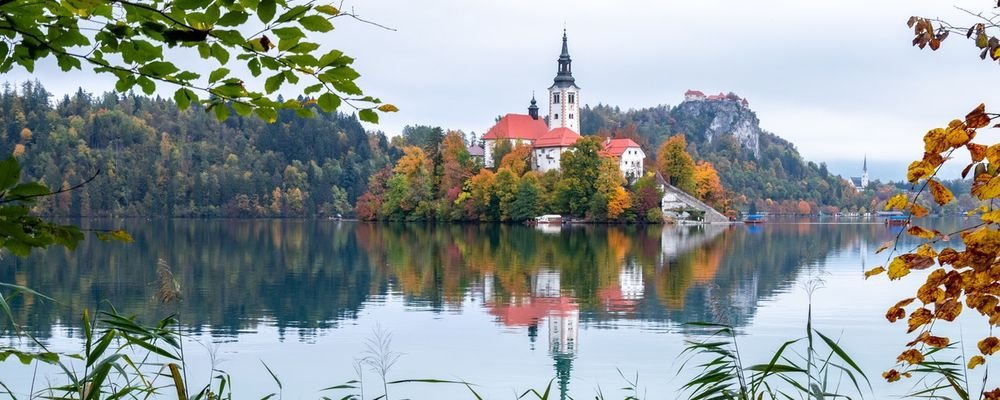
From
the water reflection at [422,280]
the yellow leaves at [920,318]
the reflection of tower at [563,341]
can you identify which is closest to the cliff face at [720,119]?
the water reflection at [422,280]

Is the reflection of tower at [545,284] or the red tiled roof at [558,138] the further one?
the red tiled roof at [558,138]

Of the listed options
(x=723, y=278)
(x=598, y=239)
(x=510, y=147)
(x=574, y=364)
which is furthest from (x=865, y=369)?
(x=510, y=147)

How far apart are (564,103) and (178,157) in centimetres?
4126

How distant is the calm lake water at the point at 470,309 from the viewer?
12.4 metres

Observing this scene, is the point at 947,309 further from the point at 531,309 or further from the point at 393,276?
the point at 393,276

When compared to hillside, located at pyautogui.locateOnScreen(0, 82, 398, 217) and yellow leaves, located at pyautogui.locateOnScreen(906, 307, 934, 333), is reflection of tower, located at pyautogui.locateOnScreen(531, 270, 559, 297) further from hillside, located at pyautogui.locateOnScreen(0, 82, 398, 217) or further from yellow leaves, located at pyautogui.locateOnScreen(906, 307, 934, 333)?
hillside, located at pyautogui.locateOnScreen(0, 82, 398, 217)

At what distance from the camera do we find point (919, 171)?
2.16 m

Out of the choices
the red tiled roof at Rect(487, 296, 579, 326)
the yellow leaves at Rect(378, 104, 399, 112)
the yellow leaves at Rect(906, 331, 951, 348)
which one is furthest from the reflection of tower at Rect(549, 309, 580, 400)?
the yellow leaves at Rect(906, 331, 951, 348)

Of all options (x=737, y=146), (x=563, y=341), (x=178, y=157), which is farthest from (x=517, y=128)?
(x=563, y=341)

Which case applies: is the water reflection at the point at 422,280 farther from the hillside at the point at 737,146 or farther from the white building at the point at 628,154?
the hillside at the point at 737,146

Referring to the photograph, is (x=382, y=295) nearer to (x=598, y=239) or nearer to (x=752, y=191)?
(x=598, y=239)

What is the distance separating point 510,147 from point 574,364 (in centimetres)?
6887

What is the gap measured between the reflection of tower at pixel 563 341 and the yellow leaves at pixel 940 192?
7.99 meters

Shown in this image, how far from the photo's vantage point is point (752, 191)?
407ft
